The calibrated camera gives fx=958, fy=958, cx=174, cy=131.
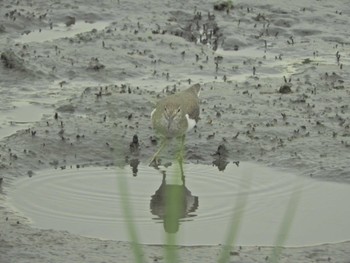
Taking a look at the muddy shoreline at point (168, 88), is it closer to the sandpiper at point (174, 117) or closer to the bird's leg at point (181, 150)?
the bird's leg at point (181, 150)

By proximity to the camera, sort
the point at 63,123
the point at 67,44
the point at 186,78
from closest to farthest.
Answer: the point at 63,123, the point at 186,78, the point at 67,44

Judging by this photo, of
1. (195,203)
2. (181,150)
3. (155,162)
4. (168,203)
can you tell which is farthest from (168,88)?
(168,203)

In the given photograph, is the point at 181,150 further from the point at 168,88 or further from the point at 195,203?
the point at 168,88

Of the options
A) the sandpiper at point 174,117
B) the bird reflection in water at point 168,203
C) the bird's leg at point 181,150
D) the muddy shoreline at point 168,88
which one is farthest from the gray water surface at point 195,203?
the sandpiper at point 174,117

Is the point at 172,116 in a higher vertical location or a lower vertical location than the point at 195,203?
higher

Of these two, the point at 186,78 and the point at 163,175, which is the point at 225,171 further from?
the point at 186,78

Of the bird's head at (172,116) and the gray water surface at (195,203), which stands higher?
the bird's head at (172,116)

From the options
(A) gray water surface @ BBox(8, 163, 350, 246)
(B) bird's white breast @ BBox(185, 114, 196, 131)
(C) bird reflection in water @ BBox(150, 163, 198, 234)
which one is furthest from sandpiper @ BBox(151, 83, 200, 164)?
(C) bird reflection in water @ BBox(150, 163, 198, 234)

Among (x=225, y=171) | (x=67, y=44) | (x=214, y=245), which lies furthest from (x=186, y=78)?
(x=214, y=245)
